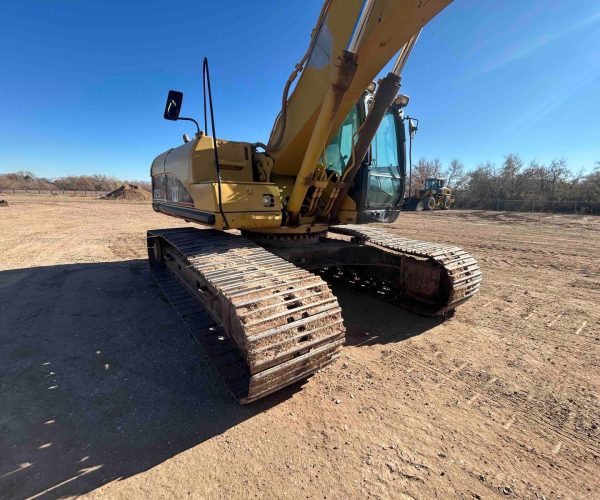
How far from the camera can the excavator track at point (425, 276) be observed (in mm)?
4191

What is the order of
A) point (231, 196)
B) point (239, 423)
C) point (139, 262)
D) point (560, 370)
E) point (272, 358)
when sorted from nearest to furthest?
point (272, 358) → point (239, 423) → point (560, 370) → point (231, 196) → point (139, 262)

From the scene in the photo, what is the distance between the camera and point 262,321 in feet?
7.48

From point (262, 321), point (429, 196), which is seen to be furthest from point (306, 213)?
point (429, 196)

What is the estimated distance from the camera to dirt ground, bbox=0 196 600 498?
2029mm

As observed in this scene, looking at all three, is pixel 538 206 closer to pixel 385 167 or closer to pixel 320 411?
pixel 385 167

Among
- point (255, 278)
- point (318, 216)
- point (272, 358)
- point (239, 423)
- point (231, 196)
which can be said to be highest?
point (231, 196)

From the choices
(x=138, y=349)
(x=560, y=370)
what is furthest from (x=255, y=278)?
(x=560, y=370)

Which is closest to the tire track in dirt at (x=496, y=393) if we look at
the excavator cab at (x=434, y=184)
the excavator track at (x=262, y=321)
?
the excavator track at (x=262, y=321)

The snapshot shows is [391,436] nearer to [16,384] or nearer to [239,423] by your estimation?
[239,423]

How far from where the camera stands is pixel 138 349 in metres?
3.59

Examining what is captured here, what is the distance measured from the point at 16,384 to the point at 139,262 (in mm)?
4917

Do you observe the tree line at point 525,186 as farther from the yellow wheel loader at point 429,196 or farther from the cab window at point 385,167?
the cab window at point 385,167

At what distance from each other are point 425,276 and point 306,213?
1.90 metres

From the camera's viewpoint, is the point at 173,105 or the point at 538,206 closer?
the point at 173,105
